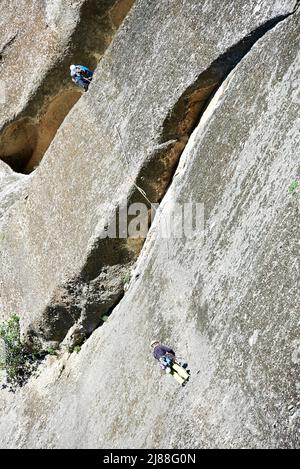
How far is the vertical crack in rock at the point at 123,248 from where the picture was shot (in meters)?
8.07

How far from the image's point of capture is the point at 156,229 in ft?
28.6

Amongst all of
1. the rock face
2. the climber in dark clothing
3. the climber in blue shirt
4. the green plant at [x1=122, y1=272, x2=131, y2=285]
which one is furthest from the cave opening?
the climber in dark clothing

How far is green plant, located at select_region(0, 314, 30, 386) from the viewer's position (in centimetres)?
1044

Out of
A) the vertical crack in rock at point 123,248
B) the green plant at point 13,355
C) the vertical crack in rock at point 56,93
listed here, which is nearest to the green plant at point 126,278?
the vertical crack in rock at point 123,248

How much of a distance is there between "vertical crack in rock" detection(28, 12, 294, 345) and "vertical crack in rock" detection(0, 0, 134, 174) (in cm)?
275

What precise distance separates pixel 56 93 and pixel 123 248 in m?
3.48

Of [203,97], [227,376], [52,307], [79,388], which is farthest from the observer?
[52,307]

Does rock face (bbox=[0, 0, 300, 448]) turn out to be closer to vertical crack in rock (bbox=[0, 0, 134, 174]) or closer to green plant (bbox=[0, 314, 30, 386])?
green plant (bbox=[0, 314, 30, 386])

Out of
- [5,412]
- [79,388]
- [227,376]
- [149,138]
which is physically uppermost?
[149,138]

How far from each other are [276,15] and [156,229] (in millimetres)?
3201

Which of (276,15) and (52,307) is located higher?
(276,15)

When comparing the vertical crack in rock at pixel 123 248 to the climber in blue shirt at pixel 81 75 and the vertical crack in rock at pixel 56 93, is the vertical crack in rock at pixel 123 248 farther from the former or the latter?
the vertical crack in rock at pixel 56 93
